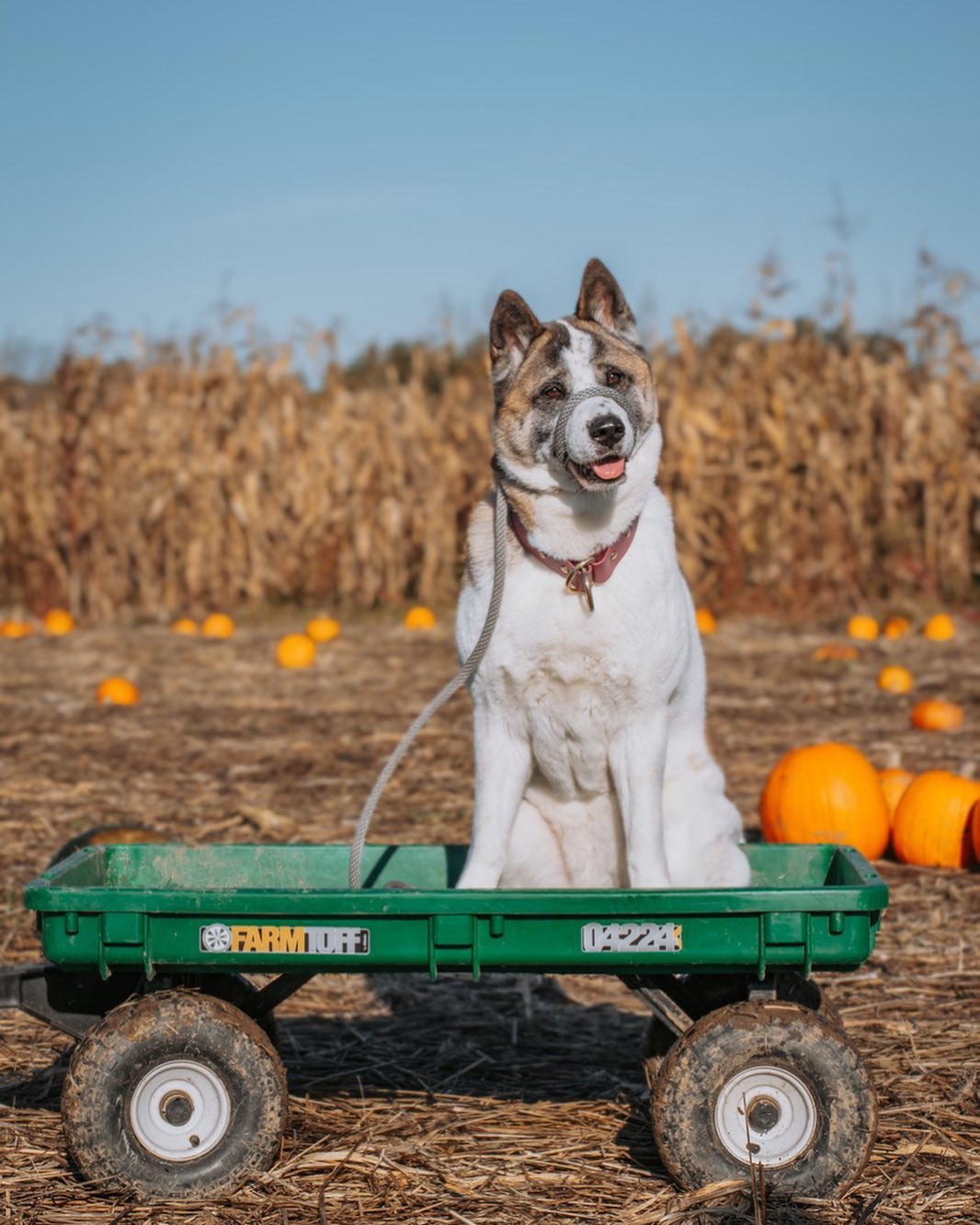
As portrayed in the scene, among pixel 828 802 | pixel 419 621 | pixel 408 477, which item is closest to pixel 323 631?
pixel 419 621

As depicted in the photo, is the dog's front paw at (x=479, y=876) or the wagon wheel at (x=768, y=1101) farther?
the dog's front paw at (x=479, y=876)

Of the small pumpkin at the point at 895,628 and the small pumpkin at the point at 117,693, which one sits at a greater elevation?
the small pumpkin at the point at 895,628

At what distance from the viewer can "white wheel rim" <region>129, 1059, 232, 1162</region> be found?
2980mm

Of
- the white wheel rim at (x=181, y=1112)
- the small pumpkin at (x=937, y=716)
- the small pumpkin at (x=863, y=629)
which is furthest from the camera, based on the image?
the small pumpkin at (x=863, y=629)

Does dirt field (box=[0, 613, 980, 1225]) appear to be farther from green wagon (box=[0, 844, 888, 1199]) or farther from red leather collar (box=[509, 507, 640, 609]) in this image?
red leather collar (box=[509, 507, 640, 609])

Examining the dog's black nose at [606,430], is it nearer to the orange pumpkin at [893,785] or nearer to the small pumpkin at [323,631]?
the orange pumpkin at [893,785]

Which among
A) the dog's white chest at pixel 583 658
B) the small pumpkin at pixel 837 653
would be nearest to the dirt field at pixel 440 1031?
the dog's white chest at pixel 583 658

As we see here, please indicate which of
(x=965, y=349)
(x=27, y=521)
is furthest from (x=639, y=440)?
(x=27, y=521)

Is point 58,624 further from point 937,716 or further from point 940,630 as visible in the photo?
point 937,716

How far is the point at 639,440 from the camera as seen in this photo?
373 centimetres

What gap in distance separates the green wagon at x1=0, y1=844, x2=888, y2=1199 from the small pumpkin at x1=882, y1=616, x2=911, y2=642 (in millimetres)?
8484

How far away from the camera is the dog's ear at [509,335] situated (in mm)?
3730

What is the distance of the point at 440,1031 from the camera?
163 inches

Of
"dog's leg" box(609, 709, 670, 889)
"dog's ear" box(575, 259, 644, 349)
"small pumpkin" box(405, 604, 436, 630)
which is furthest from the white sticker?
"small pumpkin" box(405, 604, 436, 630)
